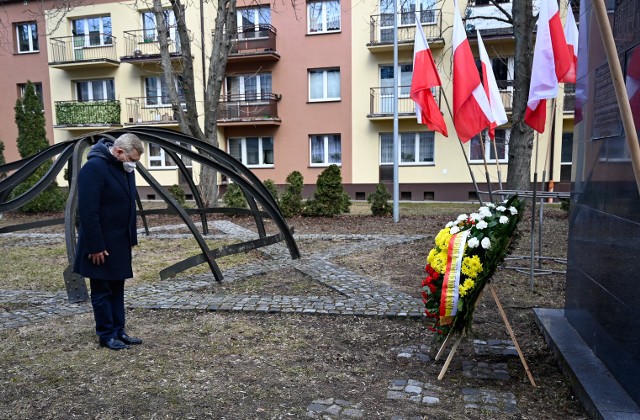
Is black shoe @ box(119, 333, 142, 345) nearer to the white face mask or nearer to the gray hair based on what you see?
the white face mask

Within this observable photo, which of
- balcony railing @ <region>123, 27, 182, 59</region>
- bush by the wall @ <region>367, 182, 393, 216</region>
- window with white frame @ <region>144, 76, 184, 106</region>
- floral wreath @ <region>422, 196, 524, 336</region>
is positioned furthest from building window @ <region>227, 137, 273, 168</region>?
floral wreath @ <region>422, 196, 524, 336</region>

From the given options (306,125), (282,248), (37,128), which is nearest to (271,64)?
(306,125)

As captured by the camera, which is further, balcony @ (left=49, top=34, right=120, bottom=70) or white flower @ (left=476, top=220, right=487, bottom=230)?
balcony @ (left=49, top=34, right=120, bottom=70)

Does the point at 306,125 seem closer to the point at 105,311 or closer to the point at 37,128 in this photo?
the point at 37,128

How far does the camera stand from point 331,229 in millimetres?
Result: 12109

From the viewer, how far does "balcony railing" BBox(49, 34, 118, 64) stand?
2442cm

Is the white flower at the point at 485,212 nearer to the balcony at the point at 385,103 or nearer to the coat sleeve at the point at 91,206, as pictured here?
the coat sleeve at the point at 91,206

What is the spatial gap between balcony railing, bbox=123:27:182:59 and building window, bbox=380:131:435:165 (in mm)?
10771

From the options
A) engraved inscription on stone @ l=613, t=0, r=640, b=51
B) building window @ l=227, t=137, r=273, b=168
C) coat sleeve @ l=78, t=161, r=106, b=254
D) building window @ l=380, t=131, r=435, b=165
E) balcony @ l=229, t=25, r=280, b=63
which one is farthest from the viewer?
building window @ l=227, t=137, r=273, b=168

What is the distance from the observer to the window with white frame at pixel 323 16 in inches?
853

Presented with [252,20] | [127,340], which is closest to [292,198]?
[127,340]

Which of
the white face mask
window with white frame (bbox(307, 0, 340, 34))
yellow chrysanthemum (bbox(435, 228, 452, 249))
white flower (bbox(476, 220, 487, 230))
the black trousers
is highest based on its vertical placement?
window with white frame (bbox(307, 0, 340, 34))

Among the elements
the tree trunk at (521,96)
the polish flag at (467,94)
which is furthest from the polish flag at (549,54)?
the tree trunk at (521,96)

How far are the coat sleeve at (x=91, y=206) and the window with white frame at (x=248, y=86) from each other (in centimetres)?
1918
